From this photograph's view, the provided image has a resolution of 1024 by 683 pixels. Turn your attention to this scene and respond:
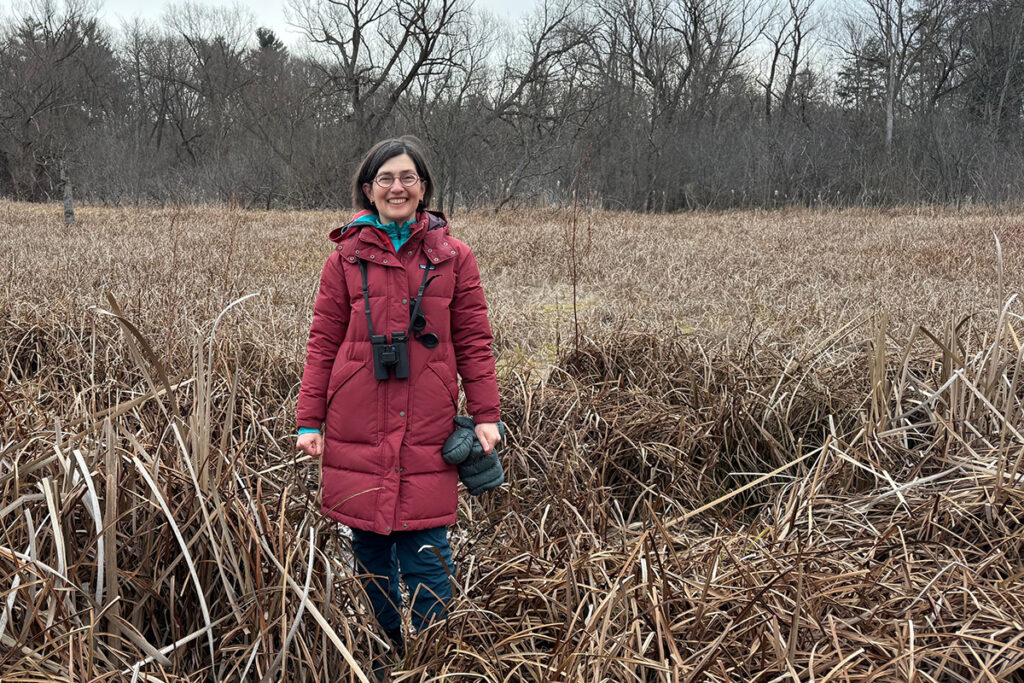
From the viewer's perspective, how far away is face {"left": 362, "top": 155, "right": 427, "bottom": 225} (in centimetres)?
189

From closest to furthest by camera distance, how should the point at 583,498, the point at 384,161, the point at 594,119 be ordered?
the point at 384,161 < the point at 583,498 < the point at 594,119

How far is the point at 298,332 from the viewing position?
13.5ft

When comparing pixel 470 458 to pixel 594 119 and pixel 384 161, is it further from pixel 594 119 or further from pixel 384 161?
pixel 594 119

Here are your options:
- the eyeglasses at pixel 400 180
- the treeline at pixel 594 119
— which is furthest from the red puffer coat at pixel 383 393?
the treeline at pixel 594 119

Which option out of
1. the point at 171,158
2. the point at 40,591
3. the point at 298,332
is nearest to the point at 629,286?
the point at 298,332

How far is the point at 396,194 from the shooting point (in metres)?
1.89

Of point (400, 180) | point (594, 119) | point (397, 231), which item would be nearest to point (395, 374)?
point (397, 231)

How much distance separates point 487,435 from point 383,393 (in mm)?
304

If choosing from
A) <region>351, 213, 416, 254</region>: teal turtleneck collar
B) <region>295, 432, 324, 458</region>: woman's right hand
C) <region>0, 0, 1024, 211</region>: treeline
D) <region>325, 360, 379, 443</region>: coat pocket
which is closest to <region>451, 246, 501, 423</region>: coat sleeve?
<region>351, 213, 416, 254</region>: teal turtleneck collar

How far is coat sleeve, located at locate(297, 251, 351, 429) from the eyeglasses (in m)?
0.22

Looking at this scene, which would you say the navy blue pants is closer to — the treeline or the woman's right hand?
the woman's right hand

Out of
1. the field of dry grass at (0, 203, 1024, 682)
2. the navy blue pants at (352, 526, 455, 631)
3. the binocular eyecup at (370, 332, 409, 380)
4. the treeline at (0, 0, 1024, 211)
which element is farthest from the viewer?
the treeline at (0, 0, 1024, 211)

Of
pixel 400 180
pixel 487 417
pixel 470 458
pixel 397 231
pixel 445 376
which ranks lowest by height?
pixel 470 458

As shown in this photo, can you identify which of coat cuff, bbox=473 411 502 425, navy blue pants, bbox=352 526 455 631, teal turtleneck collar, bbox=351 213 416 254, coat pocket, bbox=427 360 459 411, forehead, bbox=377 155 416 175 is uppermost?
forehead, bbox=377 155 416 175
